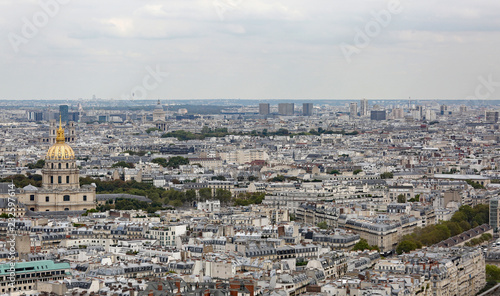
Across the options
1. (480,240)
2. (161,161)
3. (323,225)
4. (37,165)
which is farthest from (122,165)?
(480,240)

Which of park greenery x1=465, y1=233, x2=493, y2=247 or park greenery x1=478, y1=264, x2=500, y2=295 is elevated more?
park greenery x1=465, y1=233, x2=493, y2=247

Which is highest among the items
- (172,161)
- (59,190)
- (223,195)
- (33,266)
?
(33,266)

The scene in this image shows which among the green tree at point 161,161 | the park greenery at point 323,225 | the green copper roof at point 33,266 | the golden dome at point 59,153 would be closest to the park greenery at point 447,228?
the park greenery at point 323,225

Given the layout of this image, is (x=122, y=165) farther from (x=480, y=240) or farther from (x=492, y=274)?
(x=492, y=274)

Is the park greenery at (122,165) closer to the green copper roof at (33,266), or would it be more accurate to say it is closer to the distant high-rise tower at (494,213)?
the distant high-rise tower at (494,213)

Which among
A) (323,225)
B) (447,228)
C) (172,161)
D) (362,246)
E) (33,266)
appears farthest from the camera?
(172,161)

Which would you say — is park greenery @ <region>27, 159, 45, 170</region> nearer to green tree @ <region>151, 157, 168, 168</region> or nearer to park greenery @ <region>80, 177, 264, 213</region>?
green tree @ <region>151, 157, 168, 168</region>

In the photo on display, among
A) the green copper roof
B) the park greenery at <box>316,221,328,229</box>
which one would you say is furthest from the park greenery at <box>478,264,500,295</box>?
the green copper roof
